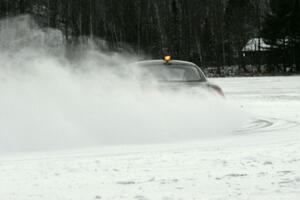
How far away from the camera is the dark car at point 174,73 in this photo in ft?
35.0

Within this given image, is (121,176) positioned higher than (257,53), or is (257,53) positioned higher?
(257,53)

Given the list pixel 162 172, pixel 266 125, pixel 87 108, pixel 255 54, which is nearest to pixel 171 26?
pixel 255 54

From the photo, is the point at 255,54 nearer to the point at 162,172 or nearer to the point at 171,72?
the point at 171,72

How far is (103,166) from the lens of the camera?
6.89m

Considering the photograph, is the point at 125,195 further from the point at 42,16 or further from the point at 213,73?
the point at 42,16

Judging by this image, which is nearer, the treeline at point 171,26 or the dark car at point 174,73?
the dark car at point 174,73

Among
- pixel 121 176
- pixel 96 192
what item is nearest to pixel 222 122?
pixel 121 176

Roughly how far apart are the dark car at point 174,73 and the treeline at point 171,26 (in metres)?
55.2

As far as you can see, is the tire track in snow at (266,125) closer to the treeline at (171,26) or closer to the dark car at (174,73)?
the dark car at (174,73)

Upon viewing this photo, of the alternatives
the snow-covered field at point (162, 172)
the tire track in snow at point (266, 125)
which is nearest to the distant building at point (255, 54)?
the tire track in snow at point (266, 125)


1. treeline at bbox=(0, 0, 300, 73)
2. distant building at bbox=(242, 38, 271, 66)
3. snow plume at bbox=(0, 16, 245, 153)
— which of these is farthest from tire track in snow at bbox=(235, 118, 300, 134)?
distant building at bbox=(242, 38, 271, 66)

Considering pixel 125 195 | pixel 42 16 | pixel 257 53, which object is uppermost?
pixel 42 16

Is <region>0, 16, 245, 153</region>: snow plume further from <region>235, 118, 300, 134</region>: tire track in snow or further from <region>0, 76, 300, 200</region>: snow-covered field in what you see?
<region>0, 76, 300, 200</region>: snow-covered field

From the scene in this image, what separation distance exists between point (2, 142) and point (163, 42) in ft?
229
